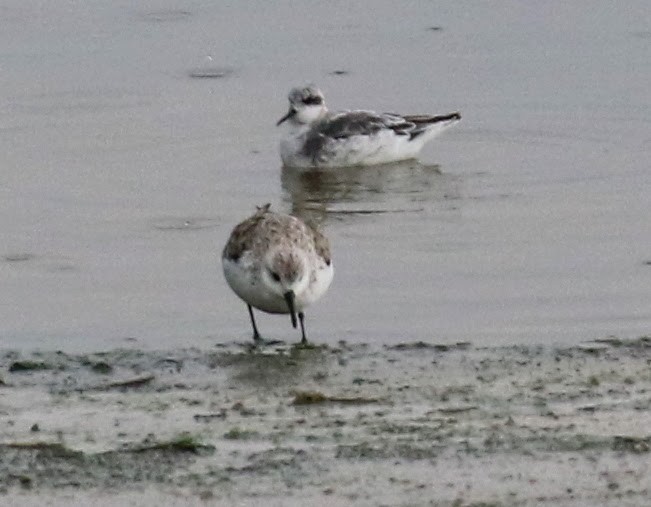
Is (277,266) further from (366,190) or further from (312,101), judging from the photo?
(312,101)

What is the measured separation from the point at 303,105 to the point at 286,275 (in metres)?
6.39

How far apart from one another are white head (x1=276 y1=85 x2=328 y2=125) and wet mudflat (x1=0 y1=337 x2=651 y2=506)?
6.43 meters

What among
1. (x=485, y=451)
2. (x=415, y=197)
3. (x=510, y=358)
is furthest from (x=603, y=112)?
(x=485, y=451)

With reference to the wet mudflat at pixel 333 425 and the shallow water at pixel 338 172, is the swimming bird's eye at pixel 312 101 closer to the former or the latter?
the shallow water at pixel 338 172

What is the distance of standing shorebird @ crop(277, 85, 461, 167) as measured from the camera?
15.2 metres

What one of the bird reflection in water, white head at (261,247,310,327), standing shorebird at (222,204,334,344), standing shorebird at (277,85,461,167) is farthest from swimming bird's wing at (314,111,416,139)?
white head at (261,247,310,327)

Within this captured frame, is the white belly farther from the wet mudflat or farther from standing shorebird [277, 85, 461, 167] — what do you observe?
standing shorebird [277, 85, 461, 167]

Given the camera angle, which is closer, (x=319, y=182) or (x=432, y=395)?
(x=432, y=395)

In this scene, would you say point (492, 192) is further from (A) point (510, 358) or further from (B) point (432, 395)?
(B) point (432, 395)

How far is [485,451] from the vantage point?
6730mm

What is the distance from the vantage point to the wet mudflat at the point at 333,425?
21.0 ft

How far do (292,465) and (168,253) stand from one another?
16.6 ft

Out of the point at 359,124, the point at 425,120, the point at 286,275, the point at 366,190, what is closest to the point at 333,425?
the point at 286,275

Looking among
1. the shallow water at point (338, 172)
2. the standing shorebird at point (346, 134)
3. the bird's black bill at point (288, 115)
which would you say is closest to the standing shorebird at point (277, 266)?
the shallow water at point (338, 172)
